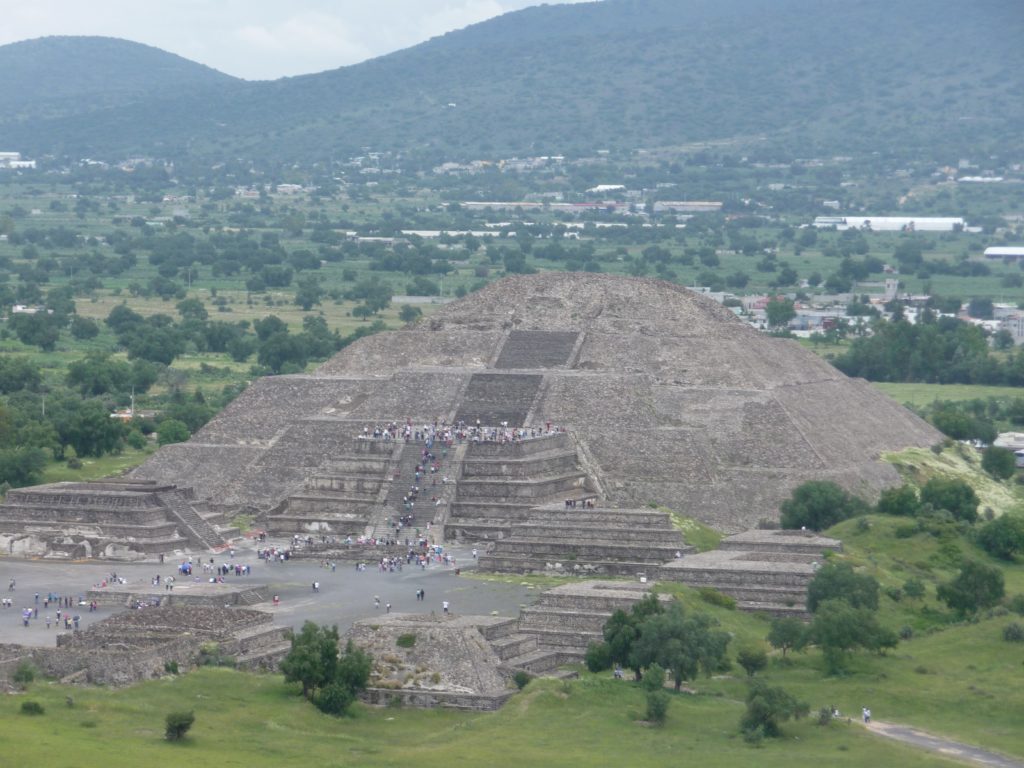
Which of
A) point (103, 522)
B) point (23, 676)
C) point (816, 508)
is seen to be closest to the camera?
point (23, 676)

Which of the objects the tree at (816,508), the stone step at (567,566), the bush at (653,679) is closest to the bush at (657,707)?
the bush at (653,679)

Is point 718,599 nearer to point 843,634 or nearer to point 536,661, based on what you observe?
point 843,634

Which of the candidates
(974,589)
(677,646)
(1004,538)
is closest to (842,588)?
(974,589)

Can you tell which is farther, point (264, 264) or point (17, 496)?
point (264, 264)

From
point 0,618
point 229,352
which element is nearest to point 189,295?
point 229,352

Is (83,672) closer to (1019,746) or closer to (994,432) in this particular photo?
(1019,746)

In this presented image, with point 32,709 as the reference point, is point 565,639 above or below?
below
